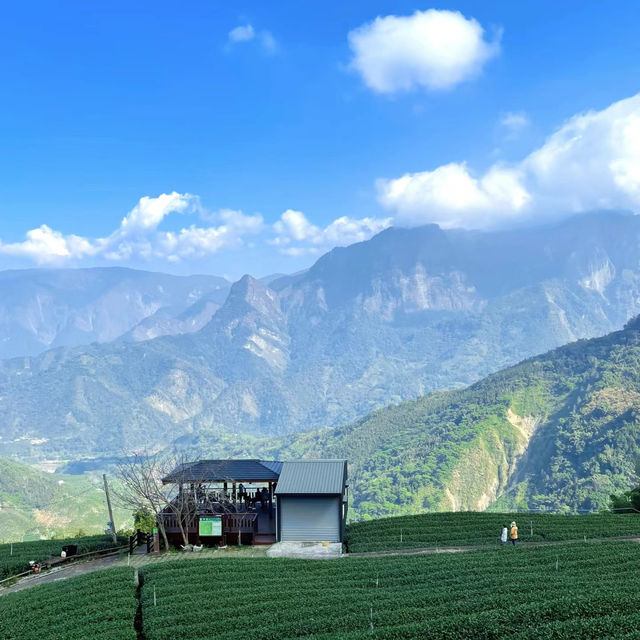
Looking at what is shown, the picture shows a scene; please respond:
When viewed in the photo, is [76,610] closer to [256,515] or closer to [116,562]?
[116,562]

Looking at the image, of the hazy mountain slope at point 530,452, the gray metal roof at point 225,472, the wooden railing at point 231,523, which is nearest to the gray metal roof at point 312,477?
the gray metal roof at point 225,472

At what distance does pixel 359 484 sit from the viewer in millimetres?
185000

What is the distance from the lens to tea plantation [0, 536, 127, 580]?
1441 inches

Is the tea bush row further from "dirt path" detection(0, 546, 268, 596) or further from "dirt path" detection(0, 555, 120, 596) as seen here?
"dirt path" detection(0, 555, 120, 596)

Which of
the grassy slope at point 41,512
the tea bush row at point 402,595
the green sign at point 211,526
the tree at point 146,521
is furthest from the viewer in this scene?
the grassy slope at point 41,512

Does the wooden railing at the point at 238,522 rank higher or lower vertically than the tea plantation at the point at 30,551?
higher

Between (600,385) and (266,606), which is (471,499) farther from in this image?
(266,606)

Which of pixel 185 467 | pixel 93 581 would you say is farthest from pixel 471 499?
pixel 93 581

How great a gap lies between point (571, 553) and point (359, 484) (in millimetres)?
160622

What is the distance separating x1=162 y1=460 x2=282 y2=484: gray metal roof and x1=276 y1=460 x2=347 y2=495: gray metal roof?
1.10m

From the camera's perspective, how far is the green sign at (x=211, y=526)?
37.3 metres

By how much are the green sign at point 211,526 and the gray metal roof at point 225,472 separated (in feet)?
7.77

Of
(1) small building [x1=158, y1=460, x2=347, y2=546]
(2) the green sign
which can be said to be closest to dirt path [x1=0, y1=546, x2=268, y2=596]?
(2) the green sign

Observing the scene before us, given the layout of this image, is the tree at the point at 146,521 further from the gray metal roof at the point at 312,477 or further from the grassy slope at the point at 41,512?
the grassy slope at the point at 41,512
